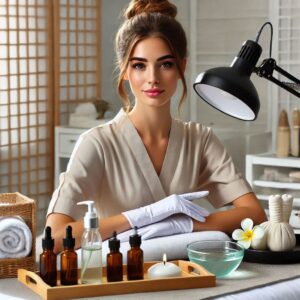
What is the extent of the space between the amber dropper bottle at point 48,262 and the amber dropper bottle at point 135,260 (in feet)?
0.62

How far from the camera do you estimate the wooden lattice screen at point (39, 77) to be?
5.64m

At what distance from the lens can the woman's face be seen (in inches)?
105

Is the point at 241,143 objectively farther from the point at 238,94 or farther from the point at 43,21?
the point at 238,94

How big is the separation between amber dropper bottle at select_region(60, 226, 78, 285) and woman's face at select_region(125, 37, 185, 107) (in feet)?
2.23

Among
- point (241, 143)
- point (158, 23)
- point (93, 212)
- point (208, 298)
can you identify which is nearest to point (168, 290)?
point (208, 298)

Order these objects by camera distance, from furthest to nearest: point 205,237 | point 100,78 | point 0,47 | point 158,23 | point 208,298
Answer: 1. point 100,78
2. point 0,47
3. point 158,23
4. point 205,237
5. point 208,298

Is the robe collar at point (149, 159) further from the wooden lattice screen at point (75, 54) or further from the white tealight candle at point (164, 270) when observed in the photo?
the wooden lattice screen at point (75, 54)

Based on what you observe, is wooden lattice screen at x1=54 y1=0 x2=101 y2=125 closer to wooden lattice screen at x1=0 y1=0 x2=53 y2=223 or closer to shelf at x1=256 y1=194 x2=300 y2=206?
wooden lattice screen at x1=0 y1=0 x2=53 y2=223

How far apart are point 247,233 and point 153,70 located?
1.91 feet

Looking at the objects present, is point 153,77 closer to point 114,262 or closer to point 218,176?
point 218,176

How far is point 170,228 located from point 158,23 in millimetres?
657

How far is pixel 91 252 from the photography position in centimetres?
214

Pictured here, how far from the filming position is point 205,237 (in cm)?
249

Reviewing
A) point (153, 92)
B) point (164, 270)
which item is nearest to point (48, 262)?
point (164, 270)
